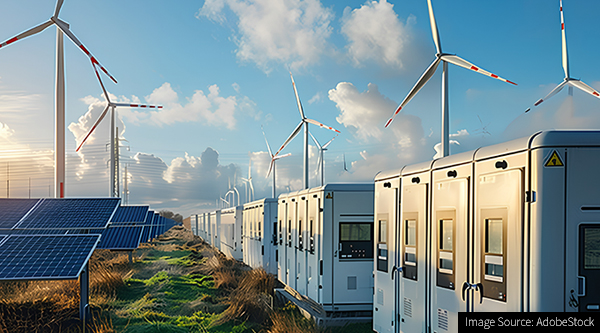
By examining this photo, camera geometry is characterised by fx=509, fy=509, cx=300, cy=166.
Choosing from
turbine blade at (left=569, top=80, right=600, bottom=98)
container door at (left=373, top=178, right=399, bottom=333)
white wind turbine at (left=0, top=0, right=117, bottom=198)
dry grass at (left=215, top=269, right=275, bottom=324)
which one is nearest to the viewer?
container door at (left=373, top=178, right=399, bottom=333)

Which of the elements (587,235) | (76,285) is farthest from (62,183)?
(587,235)

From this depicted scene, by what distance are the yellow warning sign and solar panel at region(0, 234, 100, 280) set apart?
8188 millimetres

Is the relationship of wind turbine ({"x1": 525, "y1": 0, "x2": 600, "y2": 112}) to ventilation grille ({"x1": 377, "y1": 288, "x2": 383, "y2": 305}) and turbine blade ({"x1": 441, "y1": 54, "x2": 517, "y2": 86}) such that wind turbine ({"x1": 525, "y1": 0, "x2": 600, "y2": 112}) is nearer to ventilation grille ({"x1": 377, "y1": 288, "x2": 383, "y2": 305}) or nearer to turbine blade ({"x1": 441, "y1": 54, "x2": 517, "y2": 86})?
turbine blade ({"x1": 441, "y1": 54, "x2": 517, "y2": 86})

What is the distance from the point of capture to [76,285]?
13.3m

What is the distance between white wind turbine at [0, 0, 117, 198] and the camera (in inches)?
683

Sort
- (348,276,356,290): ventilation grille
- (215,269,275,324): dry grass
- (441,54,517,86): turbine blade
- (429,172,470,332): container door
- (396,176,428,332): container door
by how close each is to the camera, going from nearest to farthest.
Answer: (429,172,470,332): container door → (396,176,428,332): container door → (348,276,356,290): ventilation grille → (215,269,275,324): dry grass → (441,54,517,86): turbine blade

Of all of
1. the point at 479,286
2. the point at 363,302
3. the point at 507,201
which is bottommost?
the point at 363,302

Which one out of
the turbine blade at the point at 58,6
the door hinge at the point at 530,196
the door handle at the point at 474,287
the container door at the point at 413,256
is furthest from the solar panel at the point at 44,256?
the turbine blade at the point at 58,6

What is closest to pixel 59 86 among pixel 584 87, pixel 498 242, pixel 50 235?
pixel 50 235

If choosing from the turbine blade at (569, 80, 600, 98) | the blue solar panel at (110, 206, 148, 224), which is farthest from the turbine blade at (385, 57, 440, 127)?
the blue solar panel at (110, 206, 148, 224)

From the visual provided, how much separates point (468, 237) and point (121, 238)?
19532 millimetres

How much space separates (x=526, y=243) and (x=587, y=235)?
2.13 feet

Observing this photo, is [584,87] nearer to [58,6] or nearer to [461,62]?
[461,62]

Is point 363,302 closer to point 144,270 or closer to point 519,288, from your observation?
point 519,288
